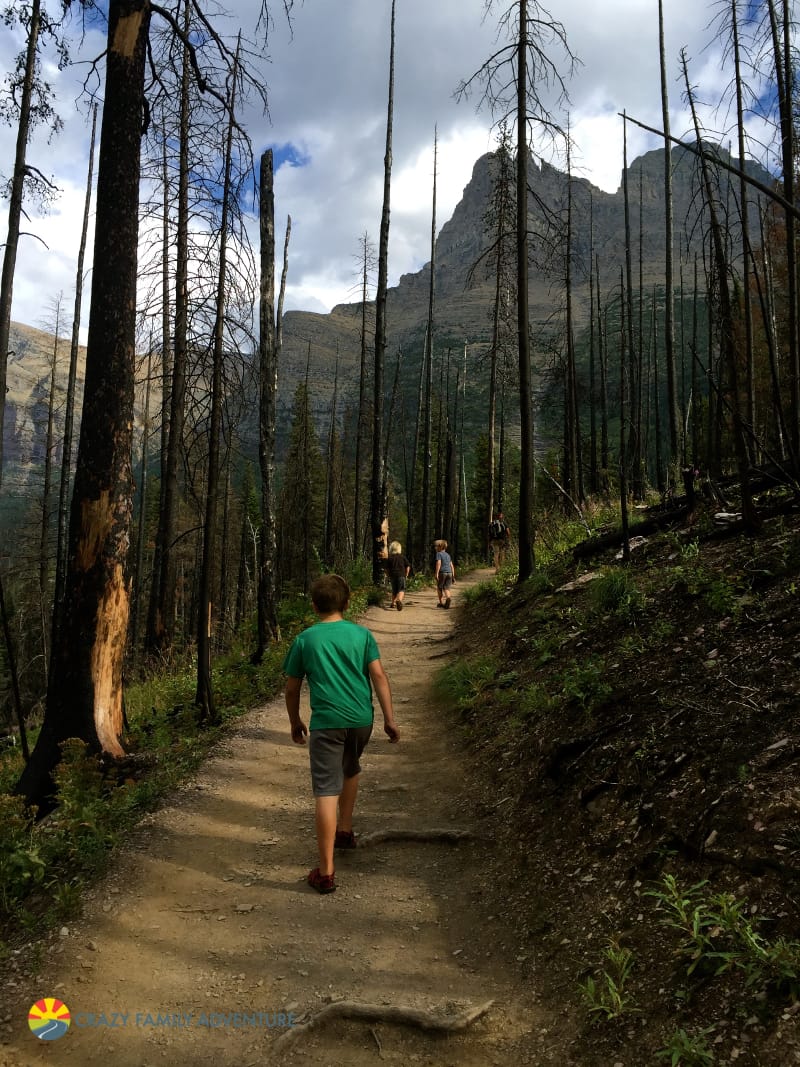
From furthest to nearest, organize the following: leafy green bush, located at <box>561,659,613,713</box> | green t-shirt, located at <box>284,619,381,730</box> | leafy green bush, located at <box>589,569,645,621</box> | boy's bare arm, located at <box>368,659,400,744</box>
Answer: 1. leafy green bush, located at <box>589,569,645,621</box>
2. leafy green bush, located at <box>561,659,613,713</box>
3. boy's bare arm, located at <box>368,659,400,744</box>
4. green t-shirt, located at <box>284,619,381,730</box>

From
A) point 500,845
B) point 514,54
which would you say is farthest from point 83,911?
point 514,54

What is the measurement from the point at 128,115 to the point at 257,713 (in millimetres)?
5888

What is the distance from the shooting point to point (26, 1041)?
239 centimetres

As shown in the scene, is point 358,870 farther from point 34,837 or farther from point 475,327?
point 475,327

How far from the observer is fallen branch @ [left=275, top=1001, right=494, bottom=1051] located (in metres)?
2.36

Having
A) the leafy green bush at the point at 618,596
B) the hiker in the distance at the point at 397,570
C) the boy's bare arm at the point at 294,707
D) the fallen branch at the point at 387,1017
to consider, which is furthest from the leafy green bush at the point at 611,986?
the hiker in the distance at the point at 397,570

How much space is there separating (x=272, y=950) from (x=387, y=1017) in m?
0.76

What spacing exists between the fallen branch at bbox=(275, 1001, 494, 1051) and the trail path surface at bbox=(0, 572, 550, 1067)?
0.06 feet

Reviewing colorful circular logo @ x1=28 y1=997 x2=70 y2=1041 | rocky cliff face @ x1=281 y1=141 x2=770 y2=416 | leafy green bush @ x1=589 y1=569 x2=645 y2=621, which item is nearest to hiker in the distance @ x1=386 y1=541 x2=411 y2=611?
leafy green bush @ x1=589 y1=569 x2=645 y2=621

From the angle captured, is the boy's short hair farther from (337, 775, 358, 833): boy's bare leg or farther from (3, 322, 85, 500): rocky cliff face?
(3, 322, 85, 500): rocky cliff face

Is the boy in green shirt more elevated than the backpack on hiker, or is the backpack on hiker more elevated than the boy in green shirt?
the backpack on hiker

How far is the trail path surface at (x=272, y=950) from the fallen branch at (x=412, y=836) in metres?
0.04

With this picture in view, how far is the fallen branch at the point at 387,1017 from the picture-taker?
7.75ft

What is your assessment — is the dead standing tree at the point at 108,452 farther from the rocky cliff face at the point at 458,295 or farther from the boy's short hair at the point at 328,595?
the rocky cliff face at the point at 458,295
